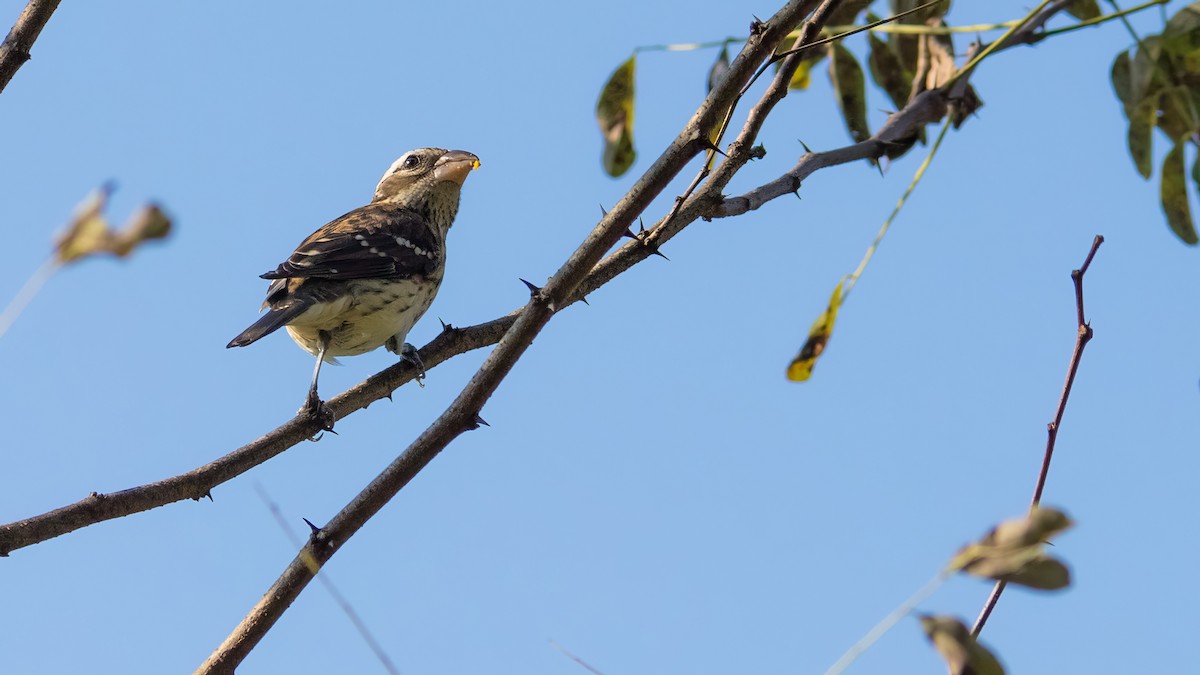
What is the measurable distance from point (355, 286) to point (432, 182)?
165 centimetres

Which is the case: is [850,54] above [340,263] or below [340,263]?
below

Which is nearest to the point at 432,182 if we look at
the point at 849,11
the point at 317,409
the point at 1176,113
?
the point at 317,409

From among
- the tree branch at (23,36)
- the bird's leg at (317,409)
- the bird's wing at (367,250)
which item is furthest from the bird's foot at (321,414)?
the tree branch at (23,36)

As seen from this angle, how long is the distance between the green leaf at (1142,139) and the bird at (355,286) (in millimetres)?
3443

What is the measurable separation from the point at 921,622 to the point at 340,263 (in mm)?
5499

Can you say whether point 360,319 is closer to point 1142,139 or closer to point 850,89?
point 850,89

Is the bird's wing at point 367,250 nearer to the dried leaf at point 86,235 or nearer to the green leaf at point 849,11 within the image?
the green leaf at point 849,11

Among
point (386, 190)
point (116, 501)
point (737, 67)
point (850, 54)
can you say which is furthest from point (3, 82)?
point (386, 190)

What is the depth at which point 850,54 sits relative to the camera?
3918 mm

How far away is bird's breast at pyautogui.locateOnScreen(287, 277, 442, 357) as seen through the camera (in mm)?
6414

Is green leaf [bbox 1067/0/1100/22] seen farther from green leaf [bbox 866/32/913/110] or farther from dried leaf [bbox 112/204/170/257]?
dried leaf [bbox 112/204/170/257]

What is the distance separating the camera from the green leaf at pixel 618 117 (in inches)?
144

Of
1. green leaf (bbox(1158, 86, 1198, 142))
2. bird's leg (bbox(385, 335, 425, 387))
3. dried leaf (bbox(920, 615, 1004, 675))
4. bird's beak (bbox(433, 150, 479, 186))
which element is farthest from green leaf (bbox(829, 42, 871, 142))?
bird's beak (bbox(433, 150, 479, 186))

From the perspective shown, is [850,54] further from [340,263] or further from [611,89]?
[340,263]
